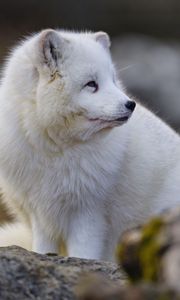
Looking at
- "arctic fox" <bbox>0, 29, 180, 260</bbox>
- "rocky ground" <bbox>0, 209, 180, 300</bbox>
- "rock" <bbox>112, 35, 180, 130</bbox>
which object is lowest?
"rocky ground" <bbox>0, 209, 180, 300</bbox>

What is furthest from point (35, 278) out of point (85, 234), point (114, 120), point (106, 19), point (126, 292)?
point (106, 19)

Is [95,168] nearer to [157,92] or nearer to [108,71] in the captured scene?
[108,71]

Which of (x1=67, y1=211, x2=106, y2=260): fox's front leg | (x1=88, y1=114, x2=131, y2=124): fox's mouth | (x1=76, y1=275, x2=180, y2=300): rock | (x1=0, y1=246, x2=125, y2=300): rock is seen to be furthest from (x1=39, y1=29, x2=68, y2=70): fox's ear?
(x1=76, y1=275, x2=180, y2=300): rock

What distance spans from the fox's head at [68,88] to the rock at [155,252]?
271 cm

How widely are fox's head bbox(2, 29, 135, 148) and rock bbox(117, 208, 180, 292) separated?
8.91ft

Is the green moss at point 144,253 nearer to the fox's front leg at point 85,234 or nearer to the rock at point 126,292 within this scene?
the rock at point 126,292

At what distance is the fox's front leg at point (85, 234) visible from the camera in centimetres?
602

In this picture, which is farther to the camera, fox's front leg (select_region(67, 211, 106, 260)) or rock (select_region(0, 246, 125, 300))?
fox's front leg (select_region(67, 211, 106, 260))

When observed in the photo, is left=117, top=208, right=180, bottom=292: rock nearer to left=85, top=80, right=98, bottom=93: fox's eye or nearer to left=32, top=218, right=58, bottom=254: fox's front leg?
left=85, top=80, right=98, bottom=93: fox's eye

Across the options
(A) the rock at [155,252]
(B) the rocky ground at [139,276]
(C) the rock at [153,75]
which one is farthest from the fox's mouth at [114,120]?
(C) the rock at [153,75]

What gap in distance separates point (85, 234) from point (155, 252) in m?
3.32

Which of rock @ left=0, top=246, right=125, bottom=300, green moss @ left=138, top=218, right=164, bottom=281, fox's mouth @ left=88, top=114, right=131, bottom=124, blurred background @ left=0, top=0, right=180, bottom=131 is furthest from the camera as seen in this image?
blurred background @ left=0, top=0, right=180, bottom=131

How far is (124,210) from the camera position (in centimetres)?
626

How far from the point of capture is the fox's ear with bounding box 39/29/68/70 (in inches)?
225
